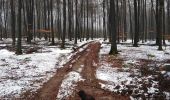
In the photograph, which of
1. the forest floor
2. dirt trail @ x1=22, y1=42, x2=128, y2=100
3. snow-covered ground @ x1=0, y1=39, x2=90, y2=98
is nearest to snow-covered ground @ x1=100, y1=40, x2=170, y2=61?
the forest floor

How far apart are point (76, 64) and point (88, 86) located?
7.20m

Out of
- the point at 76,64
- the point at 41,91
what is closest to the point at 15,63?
the point at 76,64

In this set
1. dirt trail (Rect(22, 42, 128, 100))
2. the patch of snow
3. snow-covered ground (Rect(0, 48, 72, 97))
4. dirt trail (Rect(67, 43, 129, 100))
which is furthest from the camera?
snow-covered ground (Rect(0, 48, 72, 97))

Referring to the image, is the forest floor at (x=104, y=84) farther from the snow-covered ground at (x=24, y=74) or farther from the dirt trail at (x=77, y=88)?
the snow-covered ground at (x=24, y=74)

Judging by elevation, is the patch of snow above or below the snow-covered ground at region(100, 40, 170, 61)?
below

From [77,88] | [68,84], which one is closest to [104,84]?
[77,88]

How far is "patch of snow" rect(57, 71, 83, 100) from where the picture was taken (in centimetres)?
1266

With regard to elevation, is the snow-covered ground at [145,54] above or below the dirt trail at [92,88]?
above

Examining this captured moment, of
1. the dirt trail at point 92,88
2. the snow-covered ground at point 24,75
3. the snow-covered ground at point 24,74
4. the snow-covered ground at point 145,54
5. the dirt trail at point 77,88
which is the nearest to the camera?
the dirt trail at point 92,88

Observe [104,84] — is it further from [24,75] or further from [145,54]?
[145,54]

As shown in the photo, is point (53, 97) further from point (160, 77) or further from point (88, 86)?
point (160, 77)

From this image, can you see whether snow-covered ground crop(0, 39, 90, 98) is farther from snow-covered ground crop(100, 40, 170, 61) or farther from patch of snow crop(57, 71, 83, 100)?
snow-covered ground crop(100, 40, 170, 61)

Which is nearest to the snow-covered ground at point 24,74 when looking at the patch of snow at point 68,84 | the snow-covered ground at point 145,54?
the patch of snow at point 68,84

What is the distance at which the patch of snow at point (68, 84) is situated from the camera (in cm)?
1266
